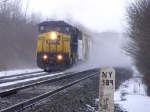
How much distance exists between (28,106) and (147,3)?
10937 millimetres

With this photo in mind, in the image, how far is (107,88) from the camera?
6707 mm

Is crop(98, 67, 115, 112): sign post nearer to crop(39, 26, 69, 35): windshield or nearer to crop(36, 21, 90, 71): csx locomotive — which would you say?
crop(36, 21, 90, 71): csx locomotive

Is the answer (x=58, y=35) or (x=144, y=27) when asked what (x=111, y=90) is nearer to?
(x=144, y=27)

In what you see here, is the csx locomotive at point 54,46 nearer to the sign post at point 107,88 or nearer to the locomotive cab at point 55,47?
the locomotive cab at point 55,47

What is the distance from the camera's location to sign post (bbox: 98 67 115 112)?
6656 millimetres

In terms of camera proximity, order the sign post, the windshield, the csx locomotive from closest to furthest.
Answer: the sign post → the csx locomotive → the windshield

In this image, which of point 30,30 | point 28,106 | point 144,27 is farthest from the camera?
point 30,30

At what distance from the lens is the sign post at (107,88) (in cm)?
666

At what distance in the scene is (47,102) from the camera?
1033 cm

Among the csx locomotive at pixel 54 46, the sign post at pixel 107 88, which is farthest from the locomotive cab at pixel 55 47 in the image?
the sign post at pixel 107 88

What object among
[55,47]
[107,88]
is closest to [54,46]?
[55,47]

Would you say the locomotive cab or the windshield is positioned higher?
the windshield

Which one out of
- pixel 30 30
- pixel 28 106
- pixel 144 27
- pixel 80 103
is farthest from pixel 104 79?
pixel 30 30

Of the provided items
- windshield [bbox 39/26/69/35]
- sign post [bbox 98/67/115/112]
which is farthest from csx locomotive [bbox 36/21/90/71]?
sign post [bbox 98/67/115/112]
